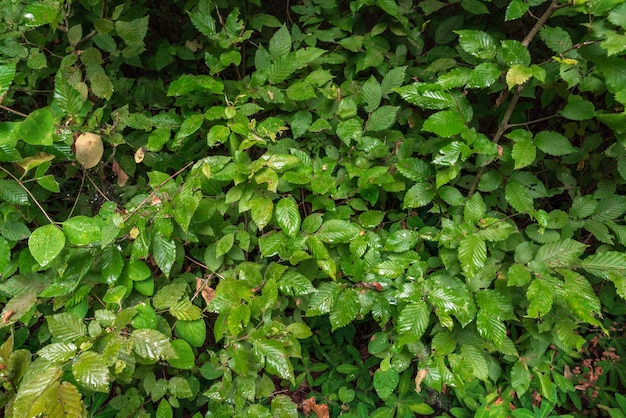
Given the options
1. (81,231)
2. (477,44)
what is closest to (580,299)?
(477,44)

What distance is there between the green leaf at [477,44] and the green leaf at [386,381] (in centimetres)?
146

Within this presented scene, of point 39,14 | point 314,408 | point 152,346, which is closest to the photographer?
point 152,346

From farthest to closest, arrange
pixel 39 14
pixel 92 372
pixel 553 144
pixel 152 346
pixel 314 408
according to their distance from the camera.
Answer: pixel 314 408
pixel 553 144
pixel 39 14
pixel 152 346
pixel 92 372

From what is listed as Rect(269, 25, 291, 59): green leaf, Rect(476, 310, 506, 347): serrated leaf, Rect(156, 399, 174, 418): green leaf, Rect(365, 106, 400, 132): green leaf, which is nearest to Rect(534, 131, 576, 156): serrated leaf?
Rect(365, 106, 400, 132): green leaf

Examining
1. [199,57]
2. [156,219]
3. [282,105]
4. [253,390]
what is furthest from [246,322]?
[199,57]

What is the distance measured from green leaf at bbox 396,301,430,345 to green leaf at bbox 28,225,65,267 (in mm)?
1279

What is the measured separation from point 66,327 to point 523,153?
1838mm

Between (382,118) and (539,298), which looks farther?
(382,118)

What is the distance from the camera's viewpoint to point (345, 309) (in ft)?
5.32

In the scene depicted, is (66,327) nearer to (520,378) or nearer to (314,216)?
(314,216)

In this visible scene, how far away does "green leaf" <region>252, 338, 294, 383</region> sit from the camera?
4.70 feet

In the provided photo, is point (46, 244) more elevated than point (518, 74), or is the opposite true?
point (518, 74)

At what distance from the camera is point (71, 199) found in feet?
6.37

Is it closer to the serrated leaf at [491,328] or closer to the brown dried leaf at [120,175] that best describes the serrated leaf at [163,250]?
the brown dried leaf at [120,175]
